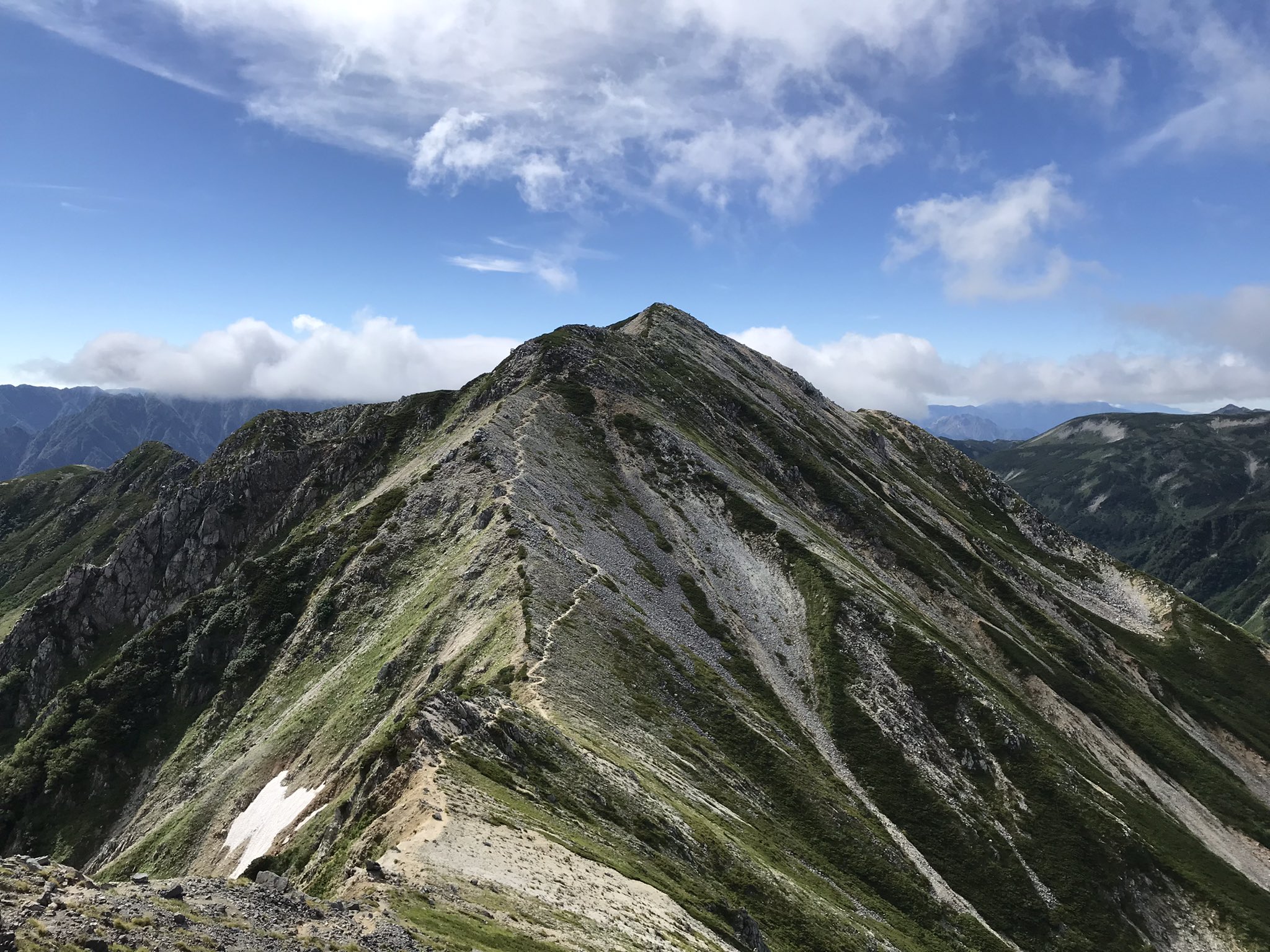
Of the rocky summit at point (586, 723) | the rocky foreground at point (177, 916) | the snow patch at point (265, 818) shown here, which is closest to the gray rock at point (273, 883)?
the rocky foreground at point (177, 916)

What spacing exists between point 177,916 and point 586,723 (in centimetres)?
3957

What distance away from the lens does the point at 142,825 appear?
249 feet

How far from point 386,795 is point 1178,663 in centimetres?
21437

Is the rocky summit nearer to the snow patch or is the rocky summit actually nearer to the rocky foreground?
the rocky foreground

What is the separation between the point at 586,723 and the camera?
6019 centimetres

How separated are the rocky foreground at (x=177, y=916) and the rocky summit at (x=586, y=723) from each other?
176 millimetres

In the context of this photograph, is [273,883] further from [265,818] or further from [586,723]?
[265,818]

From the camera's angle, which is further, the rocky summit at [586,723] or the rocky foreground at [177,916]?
the rocky summit at [586,723]

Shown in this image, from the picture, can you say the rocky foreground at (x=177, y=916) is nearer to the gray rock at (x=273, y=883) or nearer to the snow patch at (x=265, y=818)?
the gray rock at (x=273, y=883)

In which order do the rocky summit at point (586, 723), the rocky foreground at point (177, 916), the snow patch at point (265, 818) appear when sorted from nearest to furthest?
1. the rocky foreground at point (177, 916)
2. the rocky summit at point (586, 723)
3. the snow patch at point (265, 818)

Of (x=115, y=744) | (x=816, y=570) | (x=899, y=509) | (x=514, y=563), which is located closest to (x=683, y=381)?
(x=899, y=509)

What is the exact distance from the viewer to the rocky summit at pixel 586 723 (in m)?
38.6

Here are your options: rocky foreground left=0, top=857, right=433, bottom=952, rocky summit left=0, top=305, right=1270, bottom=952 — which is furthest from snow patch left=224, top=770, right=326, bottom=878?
rocky foreground left=0, top=857, right=433, bottom=952

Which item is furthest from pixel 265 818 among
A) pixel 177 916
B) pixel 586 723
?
pixel 177 916
